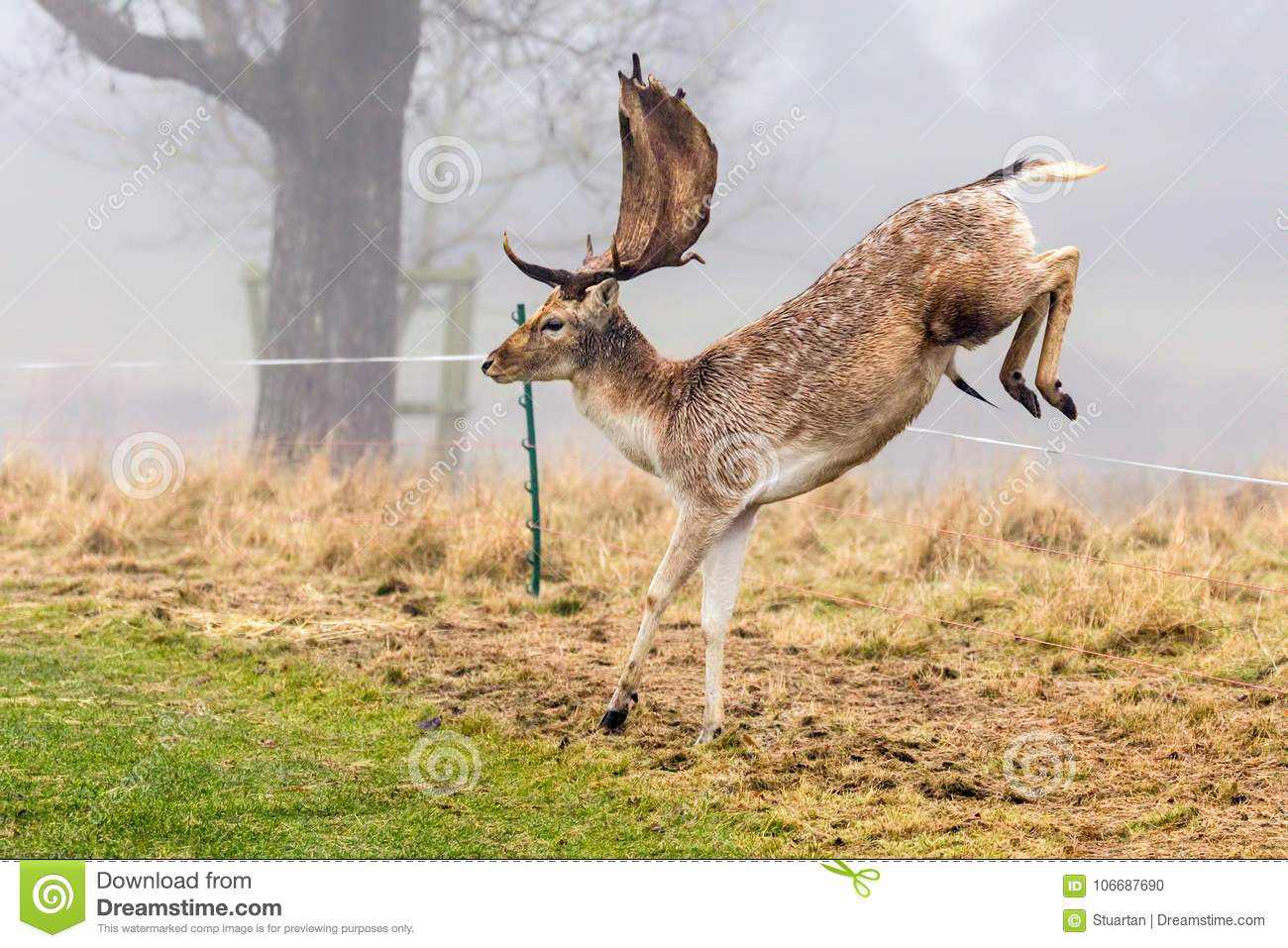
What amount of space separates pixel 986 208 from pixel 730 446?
5.10 ft

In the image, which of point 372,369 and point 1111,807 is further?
point 372,369

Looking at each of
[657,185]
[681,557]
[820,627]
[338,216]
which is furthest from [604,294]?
[338,216]

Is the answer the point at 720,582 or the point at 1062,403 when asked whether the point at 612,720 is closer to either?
the point at 720,582

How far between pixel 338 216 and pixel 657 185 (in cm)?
1032

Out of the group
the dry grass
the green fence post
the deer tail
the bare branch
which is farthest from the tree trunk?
the deer tail

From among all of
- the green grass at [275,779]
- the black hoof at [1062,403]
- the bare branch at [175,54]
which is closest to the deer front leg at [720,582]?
the green grass at [275,779]

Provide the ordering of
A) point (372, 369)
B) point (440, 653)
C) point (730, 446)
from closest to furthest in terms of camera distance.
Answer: point (730, 446) → point (440, 653) → point (372, 369)

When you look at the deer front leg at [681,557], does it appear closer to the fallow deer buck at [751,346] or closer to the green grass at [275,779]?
the fallow deer buck at [751,346]

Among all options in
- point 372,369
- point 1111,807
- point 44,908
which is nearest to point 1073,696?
point 1111,807

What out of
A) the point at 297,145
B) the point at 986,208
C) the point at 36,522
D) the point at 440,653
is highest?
the point at 297,145

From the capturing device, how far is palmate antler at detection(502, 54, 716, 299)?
270 inches

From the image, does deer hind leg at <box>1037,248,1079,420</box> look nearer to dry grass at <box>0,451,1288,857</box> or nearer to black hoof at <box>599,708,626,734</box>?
dry grass at <box>0,451,1288,857</box>

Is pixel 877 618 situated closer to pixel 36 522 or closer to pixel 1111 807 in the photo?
pixel 1111 807

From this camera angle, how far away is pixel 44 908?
502cm
